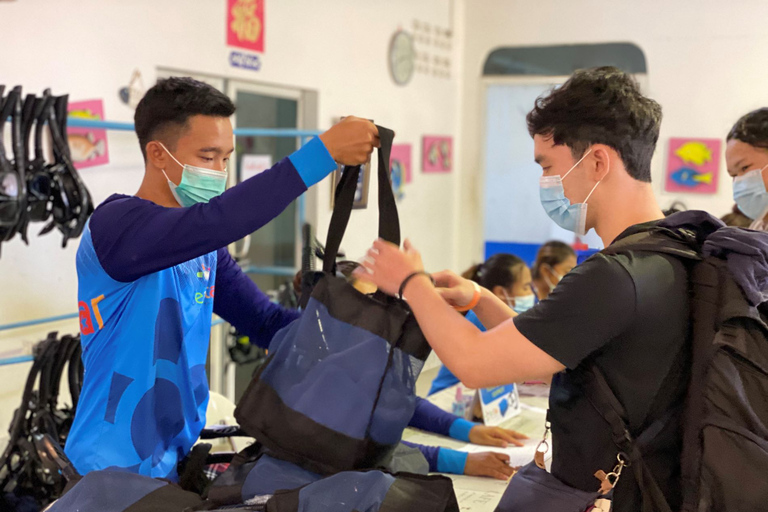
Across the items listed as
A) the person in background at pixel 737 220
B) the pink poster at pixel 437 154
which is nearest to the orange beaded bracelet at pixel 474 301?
the person in background at pixel 737 220

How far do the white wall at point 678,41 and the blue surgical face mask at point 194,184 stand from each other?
5265 mm

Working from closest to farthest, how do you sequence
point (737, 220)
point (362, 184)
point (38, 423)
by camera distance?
point (362, 184)
point (38, 423)
point (737, 220)

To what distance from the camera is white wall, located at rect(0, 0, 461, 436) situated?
319 centimetres

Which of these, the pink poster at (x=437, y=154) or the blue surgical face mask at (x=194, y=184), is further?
the pink poster at (x=437, y=154)

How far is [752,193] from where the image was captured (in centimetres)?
257

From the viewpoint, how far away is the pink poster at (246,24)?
14.4 ft

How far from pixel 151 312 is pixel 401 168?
195 inches

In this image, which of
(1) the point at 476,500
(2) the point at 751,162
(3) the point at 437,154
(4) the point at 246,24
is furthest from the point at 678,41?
(1) the point at 476,500

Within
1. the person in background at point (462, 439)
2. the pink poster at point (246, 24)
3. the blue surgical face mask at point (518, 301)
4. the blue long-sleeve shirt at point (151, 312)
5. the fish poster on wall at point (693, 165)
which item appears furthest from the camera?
the fish poster on wall at point (693, 165)

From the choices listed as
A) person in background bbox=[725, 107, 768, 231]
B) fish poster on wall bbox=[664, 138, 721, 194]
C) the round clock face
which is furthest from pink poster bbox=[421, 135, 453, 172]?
person in background bbox=[725, 107, 768, 231]

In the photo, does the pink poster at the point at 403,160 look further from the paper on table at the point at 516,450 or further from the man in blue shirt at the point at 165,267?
the man in blue shirt at the point at 165,267

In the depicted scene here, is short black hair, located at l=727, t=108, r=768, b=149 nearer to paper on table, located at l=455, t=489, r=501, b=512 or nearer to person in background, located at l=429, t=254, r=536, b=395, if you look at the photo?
person in background, located at l=429, t=254, r=536, b=395

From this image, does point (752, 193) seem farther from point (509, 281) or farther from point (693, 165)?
point (693, 165)

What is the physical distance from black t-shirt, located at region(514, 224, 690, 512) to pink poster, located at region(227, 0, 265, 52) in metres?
3.61
